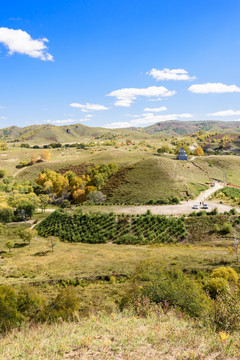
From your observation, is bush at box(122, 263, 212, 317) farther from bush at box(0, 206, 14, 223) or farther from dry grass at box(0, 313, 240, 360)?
bush at box(0, 206, 14, 223)

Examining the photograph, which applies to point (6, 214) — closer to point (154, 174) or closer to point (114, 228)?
point (114, 228)

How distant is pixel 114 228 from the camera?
174ft

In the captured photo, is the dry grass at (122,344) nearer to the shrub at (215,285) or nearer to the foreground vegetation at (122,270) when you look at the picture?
the foreground vegetation at (122,270)

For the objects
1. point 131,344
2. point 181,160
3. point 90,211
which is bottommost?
point 90,211

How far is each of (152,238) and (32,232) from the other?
28978mm

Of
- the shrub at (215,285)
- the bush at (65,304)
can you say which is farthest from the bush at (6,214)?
the shrub at (215,285)

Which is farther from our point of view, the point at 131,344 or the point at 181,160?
the point at 181,160

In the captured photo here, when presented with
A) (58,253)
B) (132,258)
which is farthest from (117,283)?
(58,253)

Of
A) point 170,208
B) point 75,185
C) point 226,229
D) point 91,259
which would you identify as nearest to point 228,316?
point 91,259

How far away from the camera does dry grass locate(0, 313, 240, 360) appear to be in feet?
27.7

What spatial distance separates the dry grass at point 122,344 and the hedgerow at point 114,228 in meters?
38.3

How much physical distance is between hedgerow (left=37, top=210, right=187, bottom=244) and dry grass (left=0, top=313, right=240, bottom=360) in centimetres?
3831

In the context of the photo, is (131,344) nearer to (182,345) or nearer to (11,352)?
(182,345)

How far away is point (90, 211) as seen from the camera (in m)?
62.7
